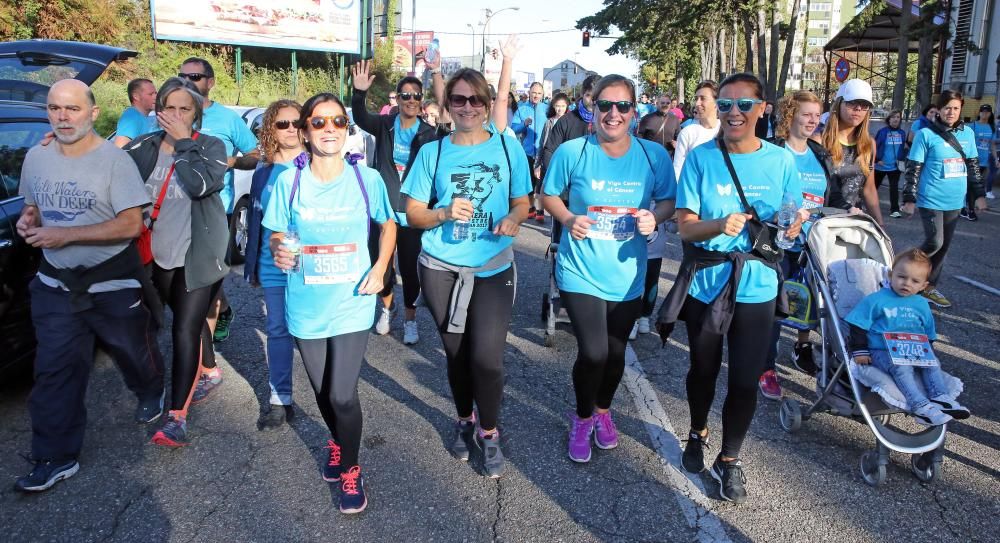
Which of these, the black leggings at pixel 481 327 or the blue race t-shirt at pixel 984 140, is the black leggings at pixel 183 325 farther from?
the blue race t-shirt at pixel 984 140

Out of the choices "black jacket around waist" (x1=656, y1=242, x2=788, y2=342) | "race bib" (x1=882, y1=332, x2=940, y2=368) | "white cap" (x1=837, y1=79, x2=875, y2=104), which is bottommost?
"race bib" (x1=882, y1=332, x2=940, y2=368)

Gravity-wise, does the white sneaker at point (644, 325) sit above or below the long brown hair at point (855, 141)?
below

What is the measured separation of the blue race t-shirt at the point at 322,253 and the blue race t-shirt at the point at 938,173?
5.35 meters

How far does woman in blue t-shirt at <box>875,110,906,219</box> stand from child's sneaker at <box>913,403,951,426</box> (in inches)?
411

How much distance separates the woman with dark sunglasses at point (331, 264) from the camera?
3.08 m

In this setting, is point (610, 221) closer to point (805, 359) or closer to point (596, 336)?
point (596, 336)

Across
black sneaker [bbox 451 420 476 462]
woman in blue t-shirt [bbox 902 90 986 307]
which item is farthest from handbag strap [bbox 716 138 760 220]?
woman in blue t-shirt [bbox 902 90 986 307]

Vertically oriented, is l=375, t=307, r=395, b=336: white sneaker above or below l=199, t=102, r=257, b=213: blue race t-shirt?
below

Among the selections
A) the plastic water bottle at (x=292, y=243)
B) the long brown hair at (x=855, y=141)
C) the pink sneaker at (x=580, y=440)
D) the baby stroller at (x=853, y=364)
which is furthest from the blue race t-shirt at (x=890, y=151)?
the plastic water bottle at (x=292, y=243)

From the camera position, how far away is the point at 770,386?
15.0 ft

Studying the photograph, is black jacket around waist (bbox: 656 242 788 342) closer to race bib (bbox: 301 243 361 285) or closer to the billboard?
A: race bib (bbox: 301 243 361 285)

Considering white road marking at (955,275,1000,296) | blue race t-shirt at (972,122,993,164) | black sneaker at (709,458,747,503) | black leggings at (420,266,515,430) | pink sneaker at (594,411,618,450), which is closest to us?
black sneaker at (709,458,747,503)

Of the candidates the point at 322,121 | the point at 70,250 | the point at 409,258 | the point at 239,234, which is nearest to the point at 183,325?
the point at 70,250

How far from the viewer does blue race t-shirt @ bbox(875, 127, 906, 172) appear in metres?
12.8
